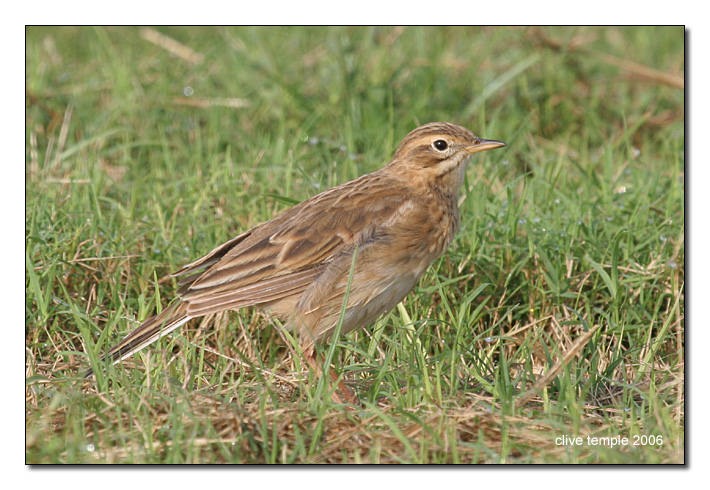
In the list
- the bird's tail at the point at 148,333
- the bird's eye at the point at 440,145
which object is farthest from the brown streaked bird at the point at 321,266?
the bird's eye at the point at 440,145

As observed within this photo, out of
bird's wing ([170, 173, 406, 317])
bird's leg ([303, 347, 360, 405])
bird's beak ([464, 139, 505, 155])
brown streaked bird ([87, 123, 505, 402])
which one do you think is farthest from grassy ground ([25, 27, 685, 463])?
bird's beak ([464, 139, 505, 155])

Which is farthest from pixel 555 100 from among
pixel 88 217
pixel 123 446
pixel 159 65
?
pixel 123 446

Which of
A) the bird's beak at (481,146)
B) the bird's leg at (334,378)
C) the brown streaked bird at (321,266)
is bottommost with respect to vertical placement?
the bird's leg at (334,378)

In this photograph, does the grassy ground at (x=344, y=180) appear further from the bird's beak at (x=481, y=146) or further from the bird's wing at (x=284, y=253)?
the bird's beak at (x=481, y=146)

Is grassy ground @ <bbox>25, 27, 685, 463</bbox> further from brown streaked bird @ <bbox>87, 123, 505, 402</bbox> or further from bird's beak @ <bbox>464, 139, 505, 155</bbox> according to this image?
bird's beak @ <bbox>464, 139, 505, 155</bbox>

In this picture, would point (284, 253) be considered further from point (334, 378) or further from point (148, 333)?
point (148, 333)

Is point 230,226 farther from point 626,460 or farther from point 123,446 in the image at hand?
point 626,460
